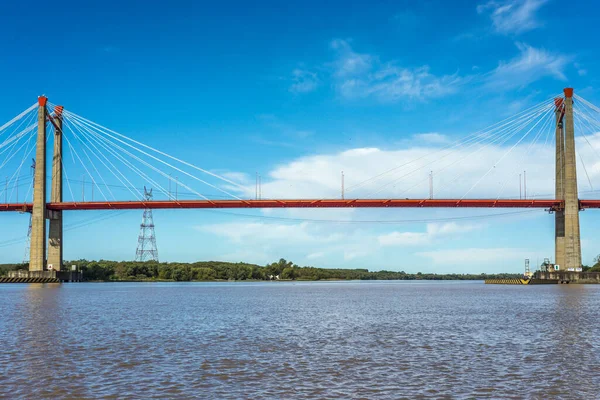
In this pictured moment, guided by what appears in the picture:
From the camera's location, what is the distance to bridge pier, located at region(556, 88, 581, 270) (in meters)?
65.6

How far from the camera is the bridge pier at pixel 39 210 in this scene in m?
67.2

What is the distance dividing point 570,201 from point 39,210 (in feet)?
184

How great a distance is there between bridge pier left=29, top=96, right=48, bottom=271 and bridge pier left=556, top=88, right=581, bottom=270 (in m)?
55.6

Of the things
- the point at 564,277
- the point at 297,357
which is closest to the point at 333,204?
the point at 564,277

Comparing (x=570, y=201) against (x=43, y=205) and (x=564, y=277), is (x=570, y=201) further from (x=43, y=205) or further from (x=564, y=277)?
(x=43, y=205)

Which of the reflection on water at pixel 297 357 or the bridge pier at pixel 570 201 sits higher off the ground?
the bridge pier at pixel 570 201

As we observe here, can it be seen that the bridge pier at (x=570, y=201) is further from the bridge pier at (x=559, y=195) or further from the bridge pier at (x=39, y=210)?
the bridge pier at (x=39, y=210)

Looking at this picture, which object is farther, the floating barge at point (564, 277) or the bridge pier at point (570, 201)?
the floating barge at point (564, 277)

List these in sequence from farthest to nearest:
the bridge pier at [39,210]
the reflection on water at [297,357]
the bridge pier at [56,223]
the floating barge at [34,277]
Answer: the bridge pier at [56,223], the floating barge at [34,277], the bridge pier at [39,210], the reflection on water at [297,357]

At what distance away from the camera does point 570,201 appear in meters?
65.7

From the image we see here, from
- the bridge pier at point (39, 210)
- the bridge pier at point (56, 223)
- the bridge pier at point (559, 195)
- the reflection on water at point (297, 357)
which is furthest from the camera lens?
the bridge pier at point (56, 223)

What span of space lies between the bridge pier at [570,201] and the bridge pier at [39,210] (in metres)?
55.6

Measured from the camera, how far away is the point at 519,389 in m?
11.1

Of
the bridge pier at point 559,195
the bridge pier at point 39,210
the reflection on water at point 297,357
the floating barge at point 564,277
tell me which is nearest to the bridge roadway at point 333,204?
the bridge pier at point 559,195
